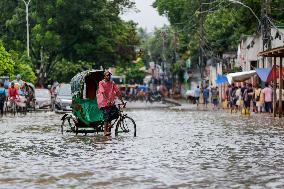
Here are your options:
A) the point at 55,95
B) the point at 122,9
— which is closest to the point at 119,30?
the point at 122,9

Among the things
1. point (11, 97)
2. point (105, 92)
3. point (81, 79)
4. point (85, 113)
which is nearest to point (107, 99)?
point (105, 92)

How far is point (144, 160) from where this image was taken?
14.9 metres

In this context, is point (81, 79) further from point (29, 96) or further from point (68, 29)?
point (68, 29)

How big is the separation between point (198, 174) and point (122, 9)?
6333cm

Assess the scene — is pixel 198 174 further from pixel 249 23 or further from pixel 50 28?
pixel 50 28

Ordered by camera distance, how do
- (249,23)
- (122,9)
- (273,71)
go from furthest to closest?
(122,9) < (249,23) < (273,71)

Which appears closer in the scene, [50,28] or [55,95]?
[55,95]

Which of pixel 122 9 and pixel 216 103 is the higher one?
pixel 122 9

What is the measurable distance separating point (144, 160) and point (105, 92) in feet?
24.0

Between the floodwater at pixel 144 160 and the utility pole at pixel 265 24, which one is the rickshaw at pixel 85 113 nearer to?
the floodwater at pixel 144 160

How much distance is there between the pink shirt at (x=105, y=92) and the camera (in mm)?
21984

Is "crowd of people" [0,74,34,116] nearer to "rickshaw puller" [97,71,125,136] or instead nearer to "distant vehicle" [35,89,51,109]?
"distant vehicle" [35,89,51,109]

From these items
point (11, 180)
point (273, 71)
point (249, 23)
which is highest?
point (249, 23)

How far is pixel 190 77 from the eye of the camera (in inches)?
4341
